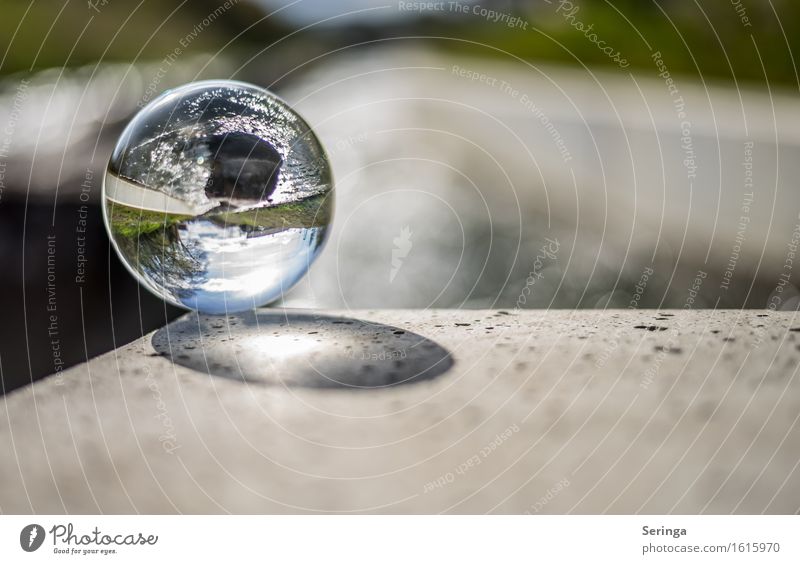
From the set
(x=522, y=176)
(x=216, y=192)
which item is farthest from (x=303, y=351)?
(x=522, y=176)

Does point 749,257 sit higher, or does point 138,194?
point 138,194

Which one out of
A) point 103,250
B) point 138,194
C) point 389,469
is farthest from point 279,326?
point 103,250

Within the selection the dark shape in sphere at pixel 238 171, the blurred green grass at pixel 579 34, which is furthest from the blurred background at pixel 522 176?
the dark shape in sphere at pixel 238 171

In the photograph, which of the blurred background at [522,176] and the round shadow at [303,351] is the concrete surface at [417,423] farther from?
the blurred background at [522,176]

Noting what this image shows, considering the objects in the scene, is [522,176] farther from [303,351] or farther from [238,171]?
[303,351]

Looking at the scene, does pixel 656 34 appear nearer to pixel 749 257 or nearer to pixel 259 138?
pixel 749 257

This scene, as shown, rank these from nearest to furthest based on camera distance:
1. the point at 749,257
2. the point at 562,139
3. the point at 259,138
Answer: the point at 259,138 < the point at 749,257 < the point at 562,139
